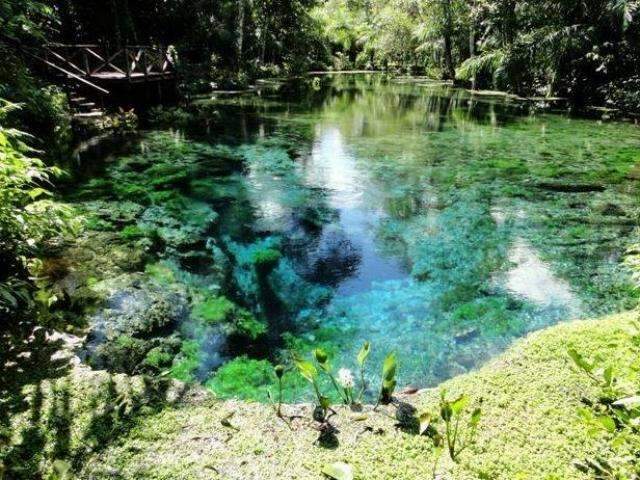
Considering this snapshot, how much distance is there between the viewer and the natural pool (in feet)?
16.8

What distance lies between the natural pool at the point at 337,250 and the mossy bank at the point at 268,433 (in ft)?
3.01

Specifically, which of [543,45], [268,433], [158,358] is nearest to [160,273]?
[158,358]

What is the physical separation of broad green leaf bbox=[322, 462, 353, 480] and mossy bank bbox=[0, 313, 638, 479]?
0.13 m

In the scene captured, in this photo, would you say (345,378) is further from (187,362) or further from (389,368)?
(187,362)

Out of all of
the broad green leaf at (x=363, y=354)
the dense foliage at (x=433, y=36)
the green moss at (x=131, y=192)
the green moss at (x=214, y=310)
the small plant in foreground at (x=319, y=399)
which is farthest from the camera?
the dense foliage at (x=433, y=36)

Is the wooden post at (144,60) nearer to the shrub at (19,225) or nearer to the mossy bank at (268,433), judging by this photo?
the shrub at (19,225)

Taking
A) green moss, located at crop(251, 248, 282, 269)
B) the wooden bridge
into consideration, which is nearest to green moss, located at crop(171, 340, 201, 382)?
green moss, located at crop(251, 248, 282, 269)

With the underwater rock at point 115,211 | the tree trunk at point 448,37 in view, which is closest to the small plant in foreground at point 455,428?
the underwater rock at point 115,211

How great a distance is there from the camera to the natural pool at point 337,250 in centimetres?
511

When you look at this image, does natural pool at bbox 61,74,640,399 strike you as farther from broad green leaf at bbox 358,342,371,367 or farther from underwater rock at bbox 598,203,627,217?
broad green leaf at bbox 358,342,371,367

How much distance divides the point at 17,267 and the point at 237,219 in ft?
13.6

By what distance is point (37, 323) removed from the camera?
14.7ft

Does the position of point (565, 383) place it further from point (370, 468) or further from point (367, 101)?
point (367, 101)

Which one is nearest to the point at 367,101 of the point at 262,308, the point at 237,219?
the point at 237,219
